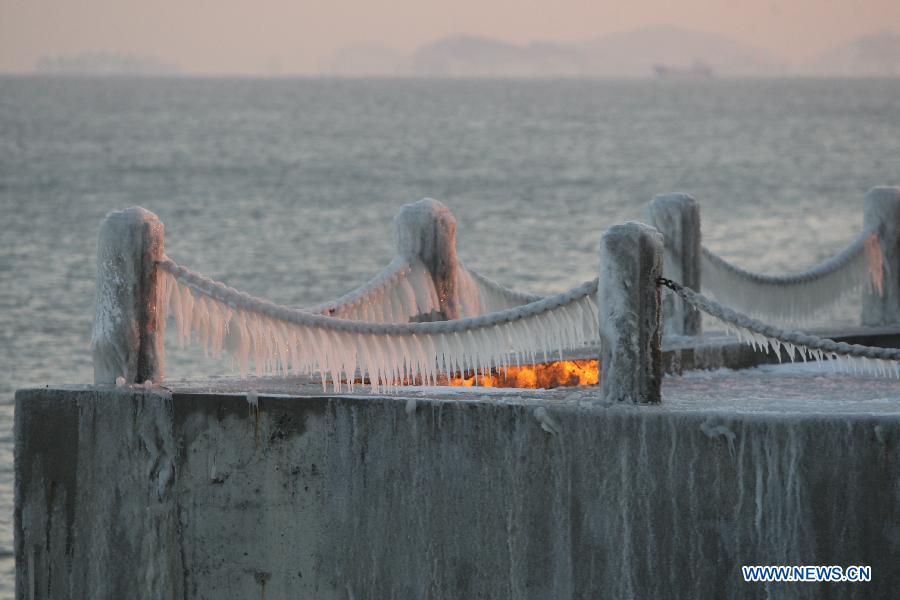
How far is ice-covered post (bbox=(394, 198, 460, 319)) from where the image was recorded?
10586 millimetres

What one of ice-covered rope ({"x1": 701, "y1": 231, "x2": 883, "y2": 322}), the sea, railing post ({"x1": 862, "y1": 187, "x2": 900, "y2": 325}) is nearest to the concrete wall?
ice-covered rope ({"x1": 701, "y1": 231, "x2": 883, "y2": 322})

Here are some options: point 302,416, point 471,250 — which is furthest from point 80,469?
point 471,250

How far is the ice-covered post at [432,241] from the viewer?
417 inches

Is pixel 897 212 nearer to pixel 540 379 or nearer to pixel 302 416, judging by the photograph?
pixel 540 379

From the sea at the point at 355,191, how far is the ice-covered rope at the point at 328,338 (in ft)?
17.1

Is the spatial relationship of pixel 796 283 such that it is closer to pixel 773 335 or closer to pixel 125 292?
pixel 773 335

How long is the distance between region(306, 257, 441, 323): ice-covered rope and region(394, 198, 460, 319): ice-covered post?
2.2 inches

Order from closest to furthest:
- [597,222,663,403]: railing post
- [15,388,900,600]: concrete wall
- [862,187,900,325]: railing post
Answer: [15,388,900,600]: concrete wall → [597,222,663,403]: railing post → [862,187,900,325]: railing post

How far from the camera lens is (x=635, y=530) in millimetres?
8258

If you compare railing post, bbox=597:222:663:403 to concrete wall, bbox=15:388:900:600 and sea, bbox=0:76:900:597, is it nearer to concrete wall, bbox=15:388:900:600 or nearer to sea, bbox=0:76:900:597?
concrete wall, bbox=15:388:900:600

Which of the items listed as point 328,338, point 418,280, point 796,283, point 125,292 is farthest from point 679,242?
point 125,292

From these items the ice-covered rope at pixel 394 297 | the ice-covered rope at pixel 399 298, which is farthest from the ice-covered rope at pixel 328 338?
the ice-covered rope at pixel 394 297

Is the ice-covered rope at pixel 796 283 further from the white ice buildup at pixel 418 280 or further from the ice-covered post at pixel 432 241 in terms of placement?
the ice-covered post at pixel 432 241

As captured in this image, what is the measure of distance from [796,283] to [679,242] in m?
1.15
